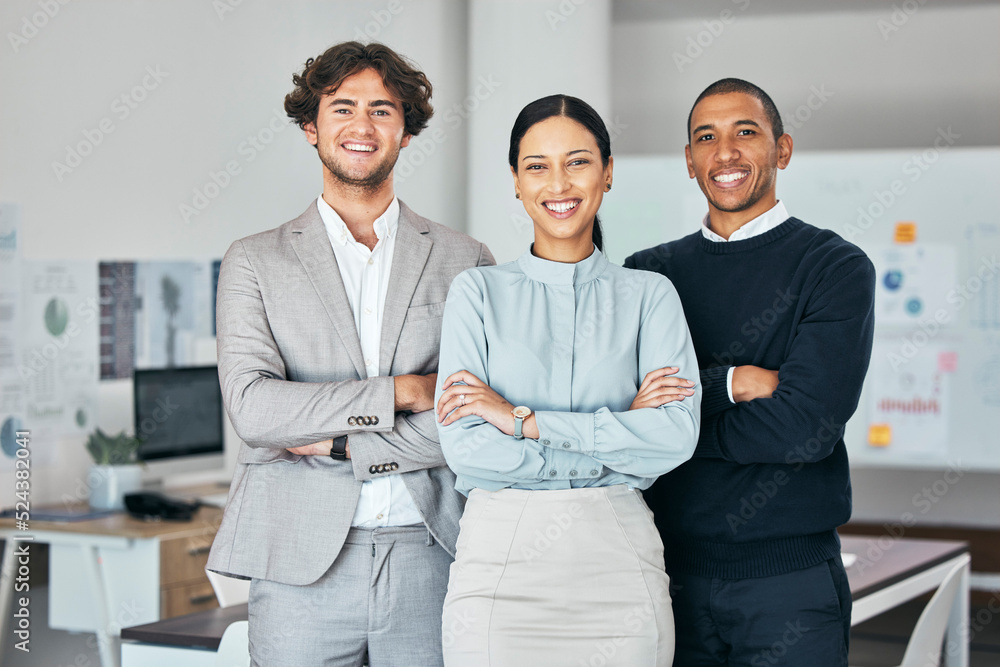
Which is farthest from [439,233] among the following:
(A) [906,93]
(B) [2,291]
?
(A) [906,93]

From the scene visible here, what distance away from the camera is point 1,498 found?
3773 mm

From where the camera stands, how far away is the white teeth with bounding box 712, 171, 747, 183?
6.97ft

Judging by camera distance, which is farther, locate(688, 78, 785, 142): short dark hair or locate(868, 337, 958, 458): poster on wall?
locate(868, 337, 958, 458): poster on wall

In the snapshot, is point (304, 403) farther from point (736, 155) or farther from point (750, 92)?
point (750, 92)

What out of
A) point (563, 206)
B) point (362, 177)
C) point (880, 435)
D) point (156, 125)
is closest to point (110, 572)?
point (156, 125)

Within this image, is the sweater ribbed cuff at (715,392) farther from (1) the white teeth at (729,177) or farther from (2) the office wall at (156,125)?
(2) the office wall at (156,125)

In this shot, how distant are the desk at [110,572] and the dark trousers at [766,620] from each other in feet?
8.16

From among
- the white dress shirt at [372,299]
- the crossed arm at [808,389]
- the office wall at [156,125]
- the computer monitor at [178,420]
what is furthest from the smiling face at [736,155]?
the office wall at [156,125]

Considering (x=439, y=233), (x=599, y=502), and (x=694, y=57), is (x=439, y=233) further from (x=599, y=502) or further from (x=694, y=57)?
(x=694, y=57)

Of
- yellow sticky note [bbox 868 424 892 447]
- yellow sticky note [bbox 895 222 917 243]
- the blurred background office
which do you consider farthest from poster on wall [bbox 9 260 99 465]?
yellow sticky note [bbox 895 222 917 243]

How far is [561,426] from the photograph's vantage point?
170 cm

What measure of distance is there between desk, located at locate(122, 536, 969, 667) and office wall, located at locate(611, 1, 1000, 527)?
6.19 feet

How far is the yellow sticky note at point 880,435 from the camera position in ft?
16.5

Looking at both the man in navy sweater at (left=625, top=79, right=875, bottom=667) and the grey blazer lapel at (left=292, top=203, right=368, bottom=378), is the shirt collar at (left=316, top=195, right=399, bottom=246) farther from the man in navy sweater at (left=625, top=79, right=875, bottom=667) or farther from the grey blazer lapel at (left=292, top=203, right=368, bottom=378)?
the man in navy sweater at (left=625, top=79, right=875, bottom=667)
